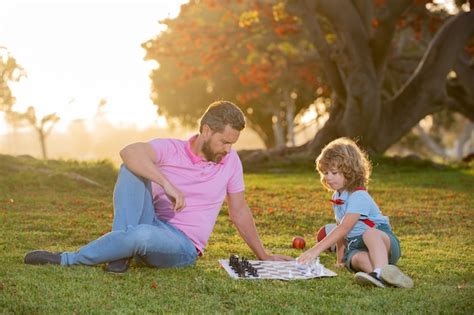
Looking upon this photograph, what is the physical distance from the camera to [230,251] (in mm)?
8141

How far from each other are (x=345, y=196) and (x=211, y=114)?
1355 millimetres

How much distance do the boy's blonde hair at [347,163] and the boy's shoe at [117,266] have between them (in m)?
1.79

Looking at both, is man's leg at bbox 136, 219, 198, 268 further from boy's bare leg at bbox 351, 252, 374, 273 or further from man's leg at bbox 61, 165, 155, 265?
boy's bare leg at bbox 351, 252, 374, 273

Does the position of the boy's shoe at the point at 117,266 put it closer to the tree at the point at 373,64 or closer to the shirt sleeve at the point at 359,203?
the shirt sleeve at the point at 359,203

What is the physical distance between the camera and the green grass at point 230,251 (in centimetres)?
555

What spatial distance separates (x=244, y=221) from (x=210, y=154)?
0.75 metres

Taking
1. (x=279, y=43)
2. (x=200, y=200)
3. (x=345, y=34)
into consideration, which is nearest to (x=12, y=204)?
(x=200, y=200)

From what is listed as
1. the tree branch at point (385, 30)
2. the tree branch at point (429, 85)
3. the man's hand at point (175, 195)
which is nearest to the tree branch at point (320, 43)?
the tree branch at point (385, 30)

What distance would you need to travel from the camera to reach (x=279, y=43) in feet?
96.7

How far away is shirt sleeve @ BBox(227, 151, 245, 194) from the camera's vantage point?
23.0 ft

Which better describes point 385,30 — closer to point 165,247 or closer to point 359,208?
point 359,208

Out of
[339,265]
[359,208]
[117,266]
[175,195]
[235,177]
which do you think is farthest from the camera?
[339,265]

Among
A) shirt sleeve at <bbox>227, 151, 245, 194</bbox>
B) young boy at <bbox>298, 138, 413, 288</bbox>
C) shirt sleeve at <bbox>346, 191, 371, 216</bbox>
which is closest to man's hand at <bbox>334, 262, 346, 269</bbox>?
young boy at <bbox>298, 138, 413, 288</bbox>

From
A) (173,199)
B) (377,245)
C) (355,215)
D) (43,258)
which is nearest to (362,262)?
(377,245)
